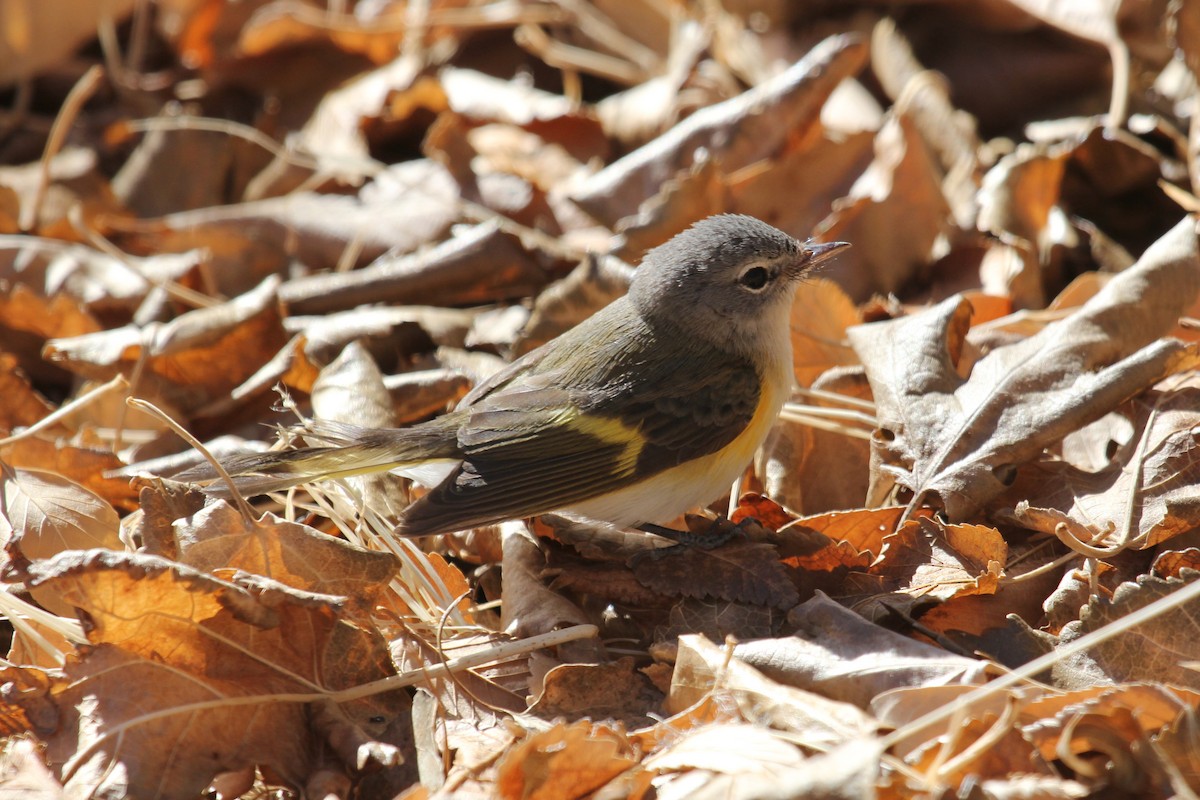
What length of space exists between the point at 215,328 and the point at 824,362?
250 centimetres

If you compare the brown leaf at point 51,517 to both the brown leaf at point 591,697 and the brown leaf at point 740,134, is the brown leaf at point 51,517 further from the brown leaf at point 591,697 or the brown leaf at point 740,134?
the brown leaf at point 740,134

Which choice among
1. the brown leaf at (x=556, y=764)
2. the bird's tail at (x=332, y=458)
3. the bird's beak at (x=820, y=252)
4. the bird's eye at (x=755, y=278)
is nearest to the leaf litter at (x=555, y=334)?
the brown leaf at (x=556, y=764)

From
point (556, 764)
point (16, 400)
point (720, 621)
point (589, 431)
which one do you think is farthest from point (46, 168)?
point (556, 764)

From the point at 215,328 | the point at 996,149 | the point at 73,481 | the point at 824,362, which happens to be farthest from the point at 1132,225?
the point at 73,481

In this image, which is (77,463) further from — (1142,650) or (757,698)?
(1142,650)

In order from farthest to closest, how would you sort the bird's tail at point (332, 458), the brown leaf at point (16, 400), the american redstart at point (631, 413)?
the brown leaf at point (16, 400)
the american redstart at point (631, 413)
the bird's tail at point (332, 458)

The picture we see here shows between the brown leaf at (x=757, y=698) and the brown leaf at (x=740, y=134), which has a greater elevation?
the brown leaf at (x=740, y=134)

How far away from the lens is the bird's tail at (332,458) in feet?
11.2

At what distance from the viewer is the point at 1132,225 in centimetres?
504

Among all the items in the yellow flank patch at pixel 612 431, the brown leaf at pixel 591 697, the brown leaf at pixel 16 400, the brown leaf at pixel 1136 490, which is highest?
the brown leaf at pixel 1136 490

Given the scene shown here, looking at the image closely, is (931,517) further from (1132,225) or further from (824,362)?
(1132,225)

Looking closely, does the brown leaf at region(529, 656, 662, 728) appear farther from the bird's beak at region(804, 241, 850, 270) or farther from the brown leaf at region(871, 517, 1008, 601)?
the bird's beak at region(804, 241, 850, 270)

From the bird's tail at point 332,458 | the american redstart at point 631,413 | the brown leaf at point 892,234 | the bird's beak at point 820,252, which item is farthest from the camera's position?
the brown leaf at point 892,234

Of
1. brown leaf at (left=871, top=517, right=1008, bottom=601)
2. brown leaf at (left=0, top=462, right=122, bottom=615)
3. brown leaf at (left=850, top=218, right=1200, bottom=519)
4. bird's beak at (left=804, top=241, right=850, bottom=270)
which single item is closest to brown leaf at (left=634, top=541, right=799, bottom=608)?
brown leaf at (left=871, top=517, right=1008, bottom=601)
